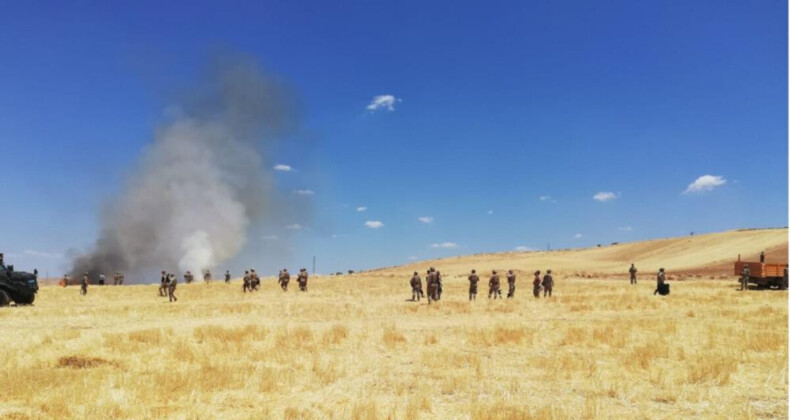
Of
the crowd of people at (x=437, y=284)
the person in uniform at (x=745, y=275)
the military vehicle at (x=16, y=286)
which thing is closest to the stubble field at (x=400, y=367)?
the military vehicle at (x=16, y=286)

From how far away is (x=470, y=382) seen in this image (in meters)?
11.1

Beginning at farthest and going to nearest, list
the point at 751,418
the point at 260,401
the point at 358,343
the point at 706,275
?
the point at 706,275 → the point at 358,343 → the point at 260,401 → the point at 751,418

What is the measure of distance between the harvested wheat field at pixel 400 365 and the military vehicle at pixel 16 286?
492cm

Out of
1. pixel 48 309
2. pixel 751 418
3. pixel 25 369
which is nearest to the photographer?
pixel 751 418

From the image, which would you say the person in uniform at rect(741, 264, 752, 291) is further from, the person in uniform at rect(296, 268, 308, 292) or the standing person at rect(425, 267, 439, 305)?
the person in uniform at rect(296, 268, 308, 292)

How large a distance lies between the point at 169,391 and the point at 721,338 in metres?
15.2

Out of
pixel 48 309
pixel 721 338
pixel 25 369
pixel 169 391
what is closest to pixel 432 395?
pixel 169 391

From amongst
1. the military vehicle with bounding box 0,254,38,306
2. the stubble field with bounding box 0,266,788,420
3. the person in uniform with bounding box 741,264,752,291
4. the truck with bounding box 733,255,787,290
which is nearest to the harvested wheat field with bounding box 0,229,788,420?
the stubble field with bounding box 0,266,788,420

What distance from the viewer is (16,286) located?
27.8 meters

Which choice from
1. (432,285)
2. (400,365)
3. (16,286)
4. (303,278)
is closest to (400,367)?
(400,365)

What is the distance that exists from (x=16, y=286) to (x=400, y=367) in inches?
957

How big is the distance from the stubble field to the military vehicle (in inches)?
247

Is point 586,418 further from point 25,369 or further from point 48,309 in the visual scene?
point 48,309

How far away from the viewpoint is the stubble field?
9211 mm
